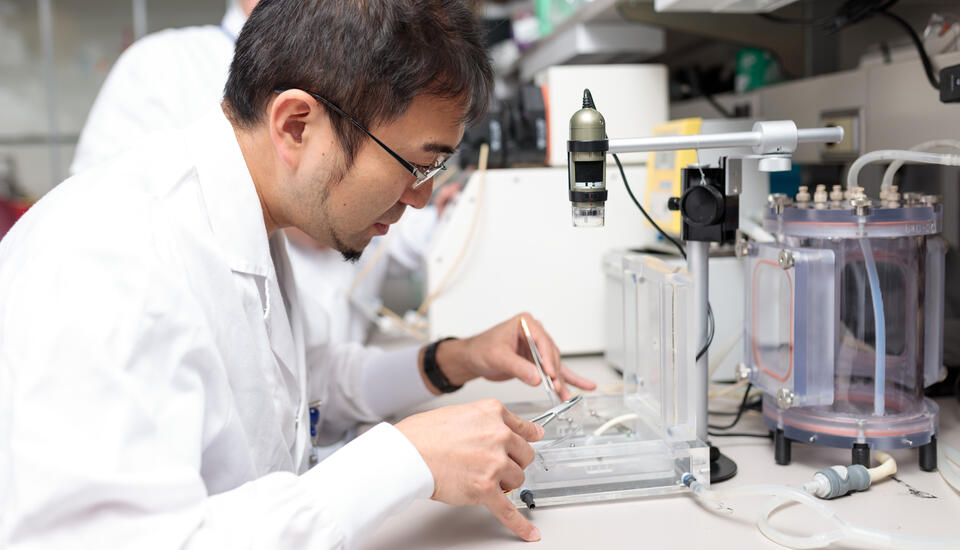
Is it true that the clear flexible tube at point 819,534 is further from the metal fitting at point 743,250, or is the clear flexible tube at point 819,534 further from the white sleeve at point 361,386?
the white sleeve at point 361,386

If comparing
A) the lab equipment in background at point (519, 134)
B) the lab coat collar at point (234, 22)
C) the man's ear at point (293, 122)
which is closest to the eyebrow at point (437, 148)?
the man's ear at point (293, 122)

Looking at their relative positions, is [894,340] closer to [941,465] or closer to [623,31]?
[941,465]

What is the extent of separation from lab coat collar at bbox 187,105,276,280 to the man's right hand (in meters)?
0.28

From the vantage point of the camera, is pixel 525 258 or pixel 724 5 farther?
pixel 525 258

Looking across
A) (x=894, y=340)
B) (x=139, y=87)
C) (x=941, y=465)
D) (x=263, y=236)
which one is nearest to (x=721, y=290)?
(x=894, y=340)

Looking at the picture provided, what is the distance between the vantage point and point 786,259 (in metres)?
1.01

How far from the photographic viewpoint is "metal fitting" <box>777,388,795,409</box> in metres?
1.01

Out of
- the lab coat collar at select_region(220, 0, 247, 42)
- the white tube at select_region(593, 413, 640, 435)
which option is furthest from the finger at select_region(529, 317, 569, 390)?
the lab coat collar at select_region(220, 0, 247, 42)

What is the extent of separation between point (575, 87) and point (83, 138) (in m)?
1.15

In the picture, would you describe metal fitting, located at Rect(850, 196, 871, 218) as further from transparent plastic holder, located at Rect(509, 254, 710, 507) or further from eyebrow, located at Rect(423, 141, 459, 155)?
eyebrow, located at Rect(423, 141, 459, 155)

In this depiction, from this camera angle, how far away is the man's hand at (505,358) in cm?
120

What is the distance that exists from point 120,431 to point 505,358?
67 cm

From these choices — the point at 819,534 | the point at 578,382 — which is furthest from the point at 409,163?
the point at 819,534

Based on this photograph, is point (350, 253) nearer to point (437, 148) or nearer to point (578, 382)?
point (437, 148)
